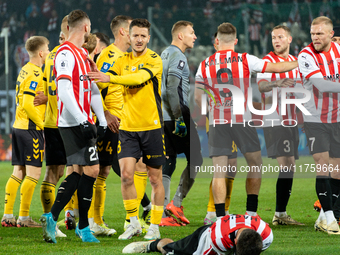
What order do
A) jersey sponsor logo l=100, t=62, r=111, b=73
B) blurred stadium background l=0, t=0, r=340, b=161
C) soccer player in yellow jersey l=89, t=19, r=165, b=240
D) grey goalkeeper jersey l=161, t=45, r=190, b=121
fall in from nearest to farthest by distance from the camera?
soccer player in yellow jersey l=89, t=19, r=165, b=240 → jersey sponsor logo l=100, t=62, r=111, b=73 → grey goalkeeper jersey l=161, t=45, r=190, b=121 → blurred stadium background l=0, t=0, r=340, b=161

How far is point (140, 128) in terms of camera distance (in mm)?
4656

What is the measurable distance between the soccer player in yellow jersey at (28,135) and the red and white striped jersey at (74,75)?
151cm

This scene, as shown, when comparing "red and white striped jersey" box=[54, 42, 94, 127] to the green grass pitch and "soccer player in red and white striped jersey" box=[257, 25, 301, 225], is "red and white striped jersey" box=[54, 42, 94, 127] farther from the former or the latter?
"soccer player in red and white striped jersey" box=[257, 25, 301, 225]

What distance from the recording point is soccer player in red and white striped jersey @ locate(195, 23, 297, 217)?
4.98m

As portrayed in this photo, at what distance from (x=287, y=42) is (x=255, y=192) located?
6.48ft

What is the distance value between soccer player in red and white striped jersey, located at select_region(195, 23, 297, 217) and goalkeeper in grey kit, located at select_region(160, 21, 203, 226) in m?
0.48

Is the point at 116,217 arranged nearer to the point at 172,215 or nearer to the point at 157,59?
the point at 172,215

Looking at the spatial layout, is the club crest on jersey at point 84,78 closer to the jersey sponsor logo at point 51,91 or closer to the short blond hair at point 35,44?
the jersey sponsor logo at point 51,91

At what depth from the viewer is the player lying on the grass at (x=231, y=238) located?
290cm

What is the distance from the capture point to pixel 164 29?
57.0ft

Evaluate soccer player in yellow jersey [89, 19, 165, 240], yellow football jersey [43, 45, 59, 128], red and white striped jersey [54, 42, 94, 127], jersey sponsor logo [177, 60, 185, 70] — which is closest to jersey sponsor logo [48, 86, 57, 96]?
yellow football jersey [43, 45, 59, 128]

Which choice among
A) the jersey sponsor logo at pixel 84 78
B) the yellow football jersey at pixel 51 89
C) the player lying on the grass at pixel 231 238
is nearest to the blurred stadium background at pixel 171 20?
the yellow football jersey at pixel 51 89

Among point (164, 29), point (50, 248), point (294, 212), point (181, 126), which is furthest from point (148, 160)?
point (164, 29)

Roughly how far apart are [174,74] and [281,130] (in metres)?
1.48
